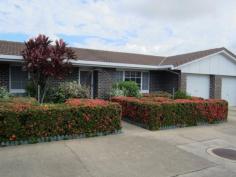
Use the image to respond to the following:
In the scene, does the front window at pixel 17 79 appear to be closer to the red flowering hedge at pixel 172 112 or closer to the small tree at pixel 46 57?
the small tree at pixel 46 57

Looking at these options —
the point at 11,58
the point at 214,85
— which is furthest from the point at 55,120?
the point at 214,85

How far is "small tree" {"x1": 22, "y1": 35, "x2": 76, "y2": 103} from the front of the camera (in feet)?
31.1

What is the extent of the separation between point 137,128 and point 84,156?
3.58 meters

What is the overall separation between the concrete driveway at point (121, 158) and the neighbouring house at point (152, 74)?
6.37 metres

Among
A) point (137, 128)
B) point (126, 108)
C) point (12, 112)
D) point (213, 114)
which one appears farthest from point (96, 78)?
point (12, 112)

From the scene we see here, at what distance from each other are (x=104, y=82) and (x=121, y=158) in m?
8.33

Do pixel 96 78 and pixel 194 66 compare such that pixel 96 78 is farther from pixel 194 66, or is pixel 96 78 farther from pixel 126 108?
pixel 194 66

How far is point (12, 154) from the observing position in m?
5.21

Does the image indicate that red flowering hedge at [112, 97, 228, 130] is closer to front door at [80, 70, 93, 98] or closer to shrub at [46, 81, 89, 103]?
shrub at [46, 81, 89, 103]

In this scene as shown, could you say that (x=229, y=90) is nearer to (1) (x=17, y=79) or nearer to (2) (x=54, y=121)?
(1) (x=17, y=79)

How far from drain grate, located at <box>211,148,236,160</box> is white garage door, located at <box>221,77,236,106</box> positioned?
11265mm

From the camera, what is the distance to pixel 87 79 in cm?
1325

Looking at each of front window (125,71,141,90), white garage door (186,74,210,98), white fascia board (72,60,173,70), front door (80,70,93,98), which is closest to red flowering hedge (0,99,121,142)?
white fascia board (72,60,173,70)

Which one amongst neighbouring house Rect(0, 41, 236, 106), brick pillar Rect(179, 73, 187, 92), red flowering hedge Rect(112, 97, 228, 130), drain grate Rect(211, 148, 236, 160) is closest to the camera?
drain grate Rect(211, 148, 236, 160)
